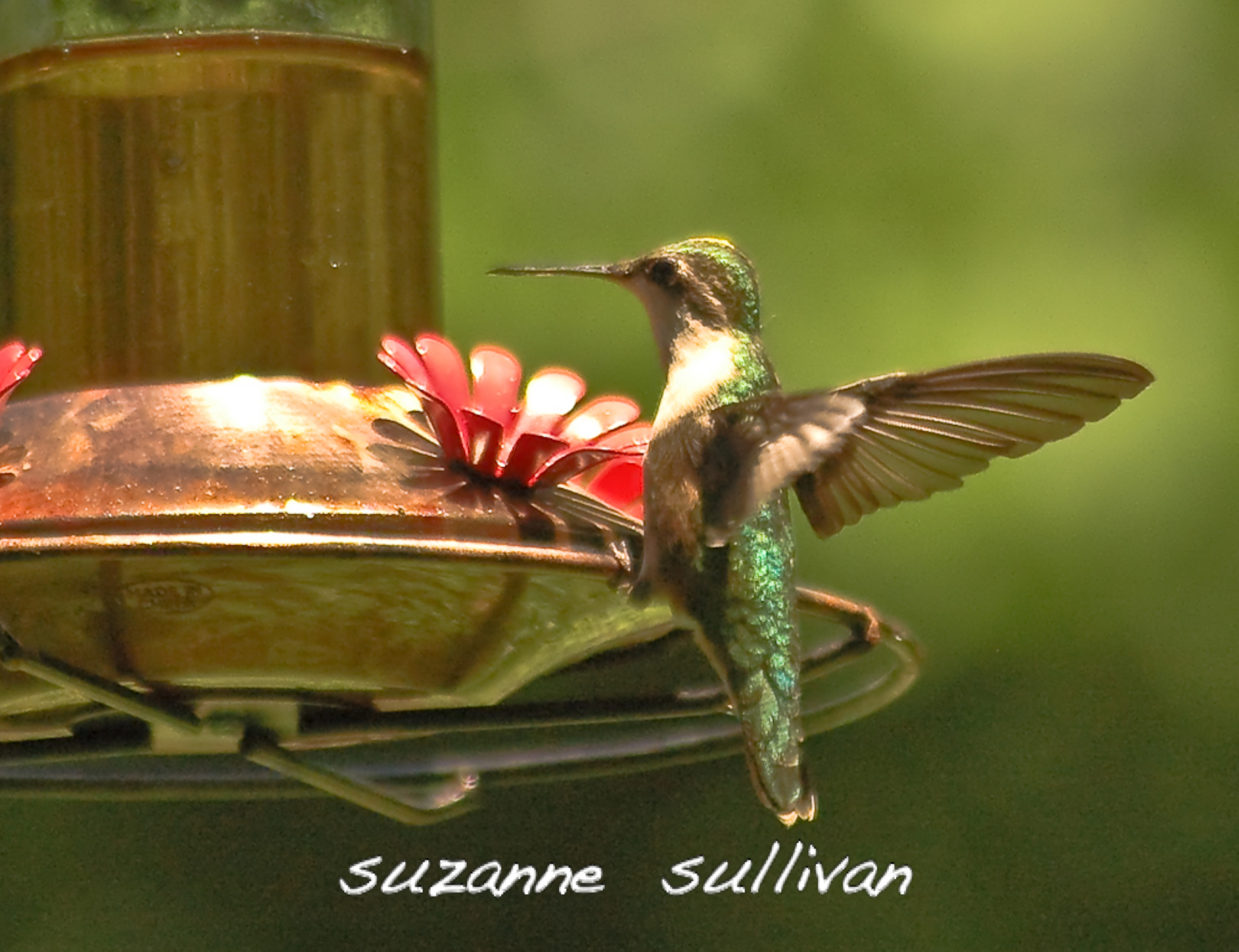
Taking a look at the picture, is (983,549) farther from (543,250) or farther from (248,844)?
(248,844)

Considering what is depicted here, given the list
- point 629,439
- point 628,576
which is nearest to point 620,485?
point 629,439

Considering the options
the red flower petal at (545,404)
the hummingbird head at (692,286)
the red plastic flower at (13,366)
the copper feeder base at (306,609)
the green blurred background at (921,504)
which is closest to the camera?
the copper feeder base at (306,609)

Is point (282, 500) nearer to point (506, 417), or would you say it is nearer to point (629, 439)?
point (506, 417)

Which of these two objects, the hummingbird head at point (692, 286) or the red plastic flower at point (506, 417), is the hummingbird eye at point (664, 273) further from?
the red plastic flower at point (506, 417)

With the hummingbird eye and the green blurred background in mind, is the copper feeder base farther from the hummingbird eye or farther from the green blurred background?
the green blurred background

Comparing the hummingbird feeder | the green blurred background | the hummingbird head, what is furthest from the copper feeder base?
the green blurred background

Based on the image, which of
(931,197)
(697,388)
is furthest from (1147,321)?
(697,388)

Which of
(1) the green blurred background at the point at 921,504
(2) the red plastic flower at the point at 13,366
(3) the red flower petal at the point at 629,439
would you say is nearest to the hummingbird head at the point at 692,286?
(3) the red flower petal at the point at 629,439
